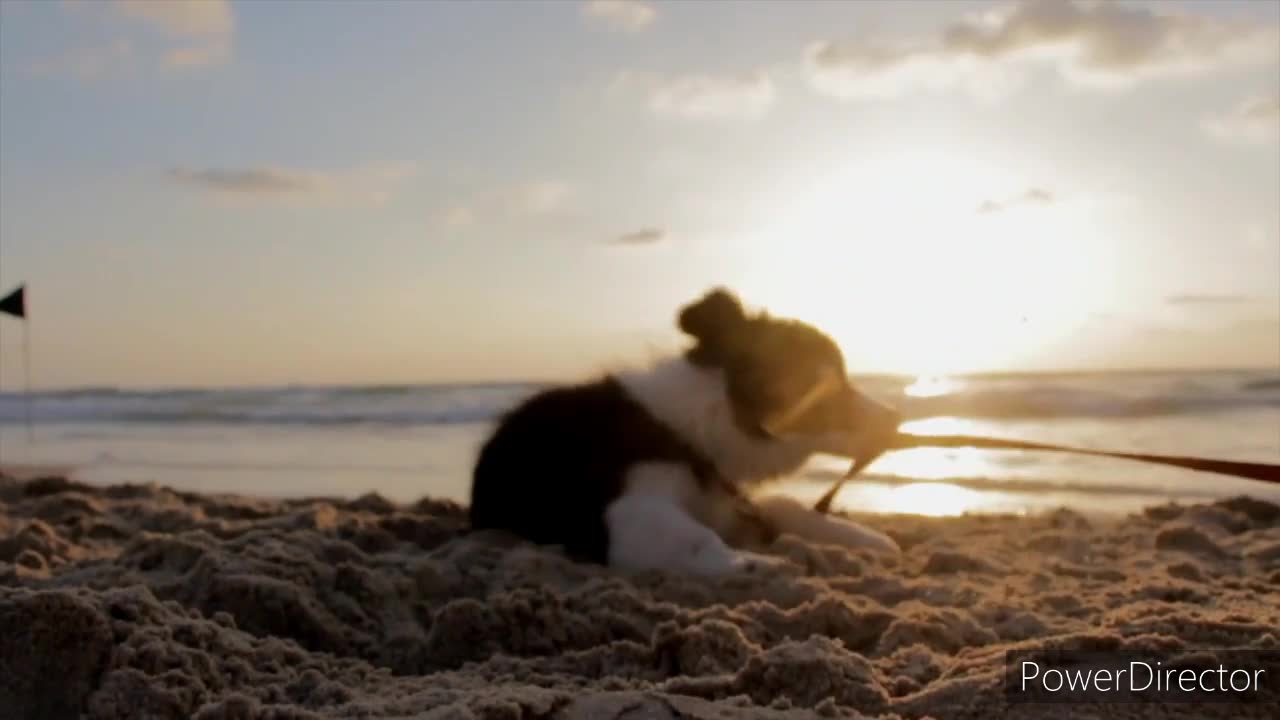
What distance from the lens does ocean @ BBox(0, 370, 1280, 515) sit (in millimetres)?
7375

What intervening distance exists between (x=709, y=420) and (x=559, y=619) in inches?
72.9

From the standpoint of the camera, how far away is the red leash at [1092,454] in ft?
10.4

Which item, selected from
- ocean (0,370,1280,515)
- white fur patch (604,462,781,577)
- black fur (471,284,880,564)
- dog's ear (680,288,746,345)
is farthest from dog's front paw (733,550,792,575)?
ocean (0,370,1280,515)

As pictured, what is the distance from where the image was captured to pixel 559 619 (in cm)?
314

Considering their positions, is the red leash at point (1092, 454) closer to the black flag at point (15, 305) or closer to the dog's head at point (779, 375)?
the dog's head at point (779, 375)

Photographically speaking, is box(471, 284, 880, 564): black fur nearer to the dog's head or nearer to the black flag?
the dog's head

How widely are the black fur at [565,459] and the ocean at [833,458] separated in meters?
0.32

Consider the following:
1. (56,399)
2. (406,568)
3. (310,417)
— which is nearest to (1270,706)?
(406,568)

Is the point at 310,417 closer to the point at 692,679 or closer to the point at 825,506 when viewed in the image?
the point at 825,506

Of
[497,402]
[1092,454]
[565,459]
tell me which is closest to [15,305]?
[565,459]

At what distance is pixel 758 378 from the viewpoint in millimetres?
4973

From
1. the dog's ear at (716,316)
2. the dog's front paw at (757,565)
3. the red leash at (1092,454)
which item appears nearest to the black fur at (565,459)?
the dog's ear at (716,316)

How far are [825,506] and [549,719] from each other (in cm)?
322

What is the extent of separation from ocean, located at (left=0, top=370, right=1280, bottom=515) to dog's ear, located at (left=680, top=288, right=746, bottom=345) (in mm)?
747
